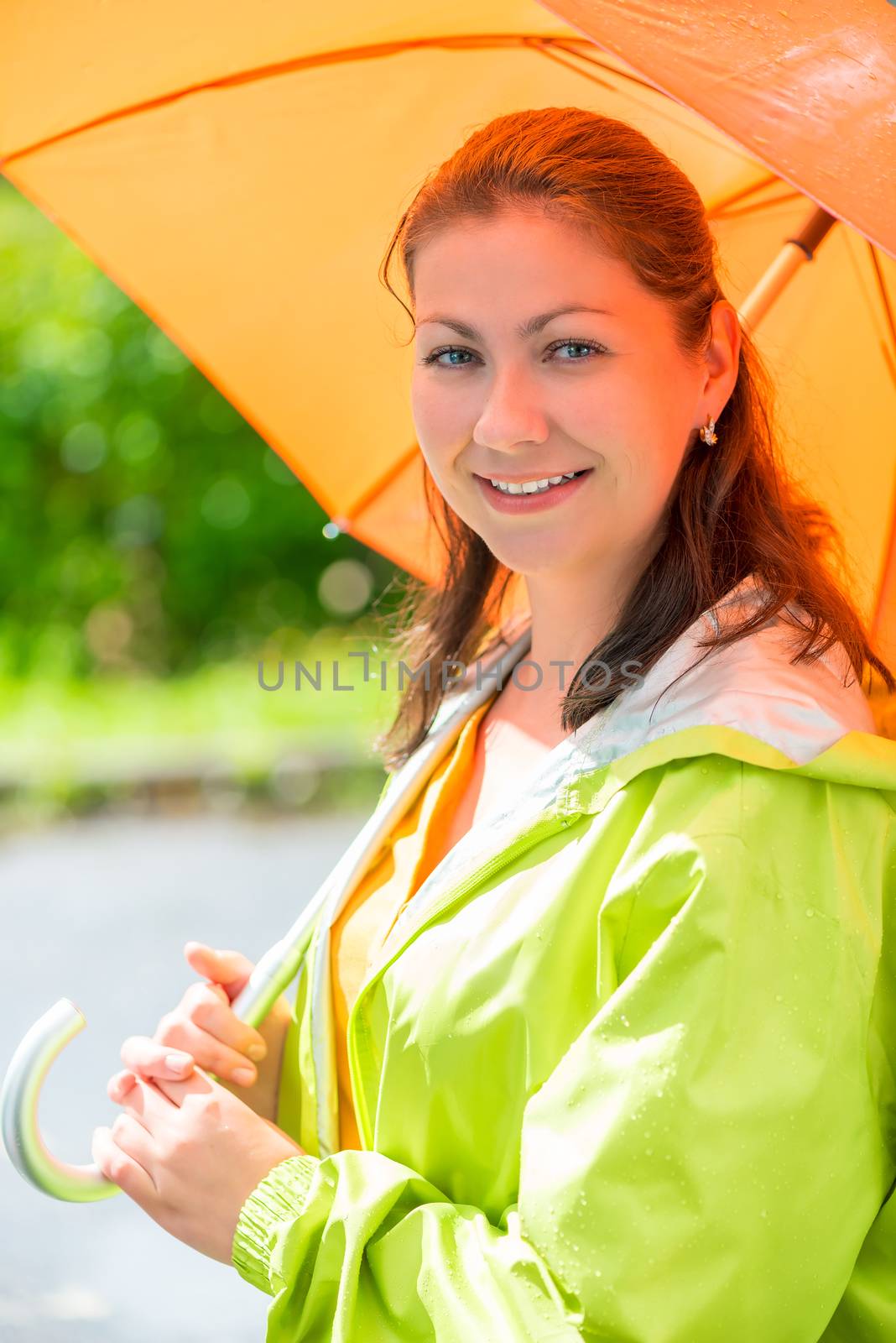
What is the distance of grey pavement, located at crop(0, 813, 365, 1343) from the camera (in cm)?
308

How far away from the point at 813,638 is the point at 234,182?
3.73ft

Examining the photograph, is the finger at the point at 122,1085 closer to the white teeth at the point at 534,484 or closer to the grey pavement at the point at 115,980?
the white teeth at the point at 534,484

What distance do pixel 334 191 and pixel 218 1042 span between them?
46.3 inches

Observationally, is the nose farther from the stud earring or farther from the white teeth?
the stud earring

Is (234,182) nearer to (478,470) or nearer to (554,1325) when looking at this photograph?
(478,470)

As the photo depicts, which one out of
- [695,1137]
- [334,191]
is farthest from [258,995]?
[334,191]

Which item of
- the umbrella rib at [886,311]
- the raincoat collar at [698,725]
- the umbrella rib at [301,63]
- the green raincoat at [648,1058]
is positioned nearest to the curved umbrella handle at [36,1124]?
the green raincoat at [648,1058]

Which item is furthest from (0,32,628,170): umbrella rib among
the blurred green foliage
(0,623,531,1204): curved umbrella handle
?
the blurred green foliage

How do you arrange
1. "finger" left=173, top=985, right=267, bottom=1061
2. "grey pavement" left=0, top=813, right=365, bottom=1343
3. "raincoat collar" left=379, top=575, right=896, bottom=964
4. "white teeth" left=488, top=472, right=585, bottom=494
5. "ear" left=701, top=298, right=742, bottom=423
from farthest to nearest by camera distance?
1. "grey pavement" left=0, top=813, right=365, bottom=1343
2. "finger" left=173, top=985, right=267, bottom=1061
3. "ear" left=701, top=298, right=742, bottom=423
4. "white teeth" left=488, top=472, right=585, bottom=494
5. "raincoat collar" left=379, top=575, right=896, bottom=964

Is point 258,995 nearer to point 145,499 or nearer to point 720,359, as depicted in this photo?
point 720,359

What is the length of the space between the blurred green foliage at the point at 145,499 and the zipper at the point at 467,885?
7056 millimetres

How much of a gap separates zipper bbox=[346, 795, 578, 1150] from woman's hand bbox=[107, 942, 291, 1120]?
205 mm

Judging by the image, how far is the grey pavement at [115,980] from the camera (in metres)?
3.08

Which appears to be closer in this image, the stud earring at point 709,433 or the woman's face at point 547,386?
the woman's face at point 547,386
